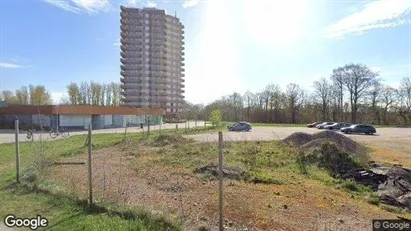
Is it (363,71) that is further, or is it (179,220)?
(363,71)

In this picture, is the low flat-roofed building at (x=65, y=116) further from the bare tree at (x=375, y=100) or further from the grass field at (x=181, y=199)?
the bare tree at (x=375, y=100)

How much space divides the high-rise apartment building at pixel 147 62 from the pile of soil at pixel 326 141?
101 metres

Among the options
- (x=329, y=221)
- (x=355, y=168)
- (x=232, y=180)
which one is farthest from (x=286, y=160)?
(x=329, y=221)

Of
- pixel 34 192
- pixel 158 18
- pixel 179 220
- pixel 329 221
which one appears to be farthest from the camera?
pixel 158 18

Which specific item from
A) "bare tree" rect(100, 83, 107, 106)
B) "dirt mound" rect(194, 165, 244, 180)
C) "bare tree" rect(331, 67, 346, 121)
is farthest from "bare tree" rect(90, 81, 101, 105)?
"dirt mound" rect(194, 165, 244, 180)

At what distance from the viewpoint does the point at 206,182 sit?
10.2 meters

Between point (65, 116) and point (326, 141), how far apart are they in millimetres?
43766

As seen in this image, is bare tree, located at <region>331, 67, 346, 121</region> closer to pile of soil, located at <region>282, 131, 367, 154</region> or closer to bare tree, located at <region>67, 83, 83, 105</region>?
pile of soil, located at <region>282, 131, 367, 154</region>

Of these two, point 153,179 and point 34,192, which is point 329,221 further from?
point 34,192

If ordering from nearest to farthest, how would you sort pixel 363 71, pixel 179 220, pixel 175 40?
pixel 179 220
pixel 363 71
pixel 175 40

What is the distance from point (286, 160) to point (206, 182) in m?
6.89

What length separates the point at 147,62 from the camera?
410 feet

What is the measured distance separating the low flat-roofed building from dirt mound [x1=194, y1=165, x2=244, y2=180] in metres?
30.7

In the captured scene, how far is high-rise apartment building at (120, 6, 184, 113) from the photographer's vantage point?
398 feet
